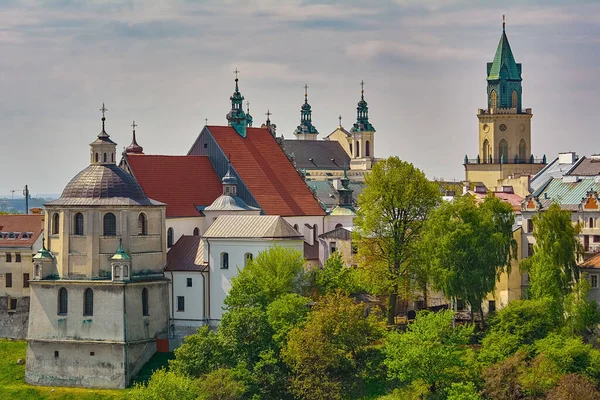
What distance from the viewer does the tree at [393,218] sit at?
92062 millimetres

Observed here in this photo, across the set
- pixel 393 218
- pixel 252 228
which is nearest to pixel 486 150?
pixel 393 218

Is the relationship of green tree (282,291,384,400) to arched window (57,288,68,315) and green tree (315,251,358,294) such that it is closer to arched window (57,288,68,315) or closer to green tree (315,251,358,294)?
green tree (315,251,358,294)

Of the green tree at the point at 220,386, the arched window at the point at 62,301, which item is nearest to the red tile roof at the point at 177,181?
the arched window at the point at 62,301

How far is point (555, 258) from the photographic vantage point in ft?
278

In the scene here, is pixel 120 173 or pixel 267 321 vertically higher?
pixel 120 173

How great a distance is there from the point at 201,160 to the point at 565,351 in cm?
3815

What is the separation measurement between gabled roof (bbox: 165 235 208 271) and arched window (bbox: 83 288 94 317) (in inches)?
234

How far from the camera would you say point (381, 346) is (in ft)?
287

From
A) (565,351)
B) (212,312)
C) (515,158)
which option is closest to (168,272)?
(212,312)

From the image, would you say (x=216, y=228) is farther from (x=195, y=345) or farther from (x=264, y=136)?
(x=264, y=136)

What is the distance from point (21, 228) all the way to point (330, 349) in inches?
1182

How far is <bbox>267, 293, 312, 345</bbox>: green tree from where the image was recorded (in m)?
87.1

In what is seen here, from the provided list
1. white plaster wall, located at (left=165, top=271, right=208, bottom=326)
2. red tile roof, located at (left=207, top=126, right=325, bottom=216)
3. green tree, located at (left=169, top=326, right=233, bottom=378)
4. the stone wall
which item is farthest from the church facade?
red tile roof, located at (left=207, top=126, right=325, bottom=216)

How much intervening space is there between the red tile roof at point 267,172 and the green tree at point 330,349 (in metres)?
21.9
